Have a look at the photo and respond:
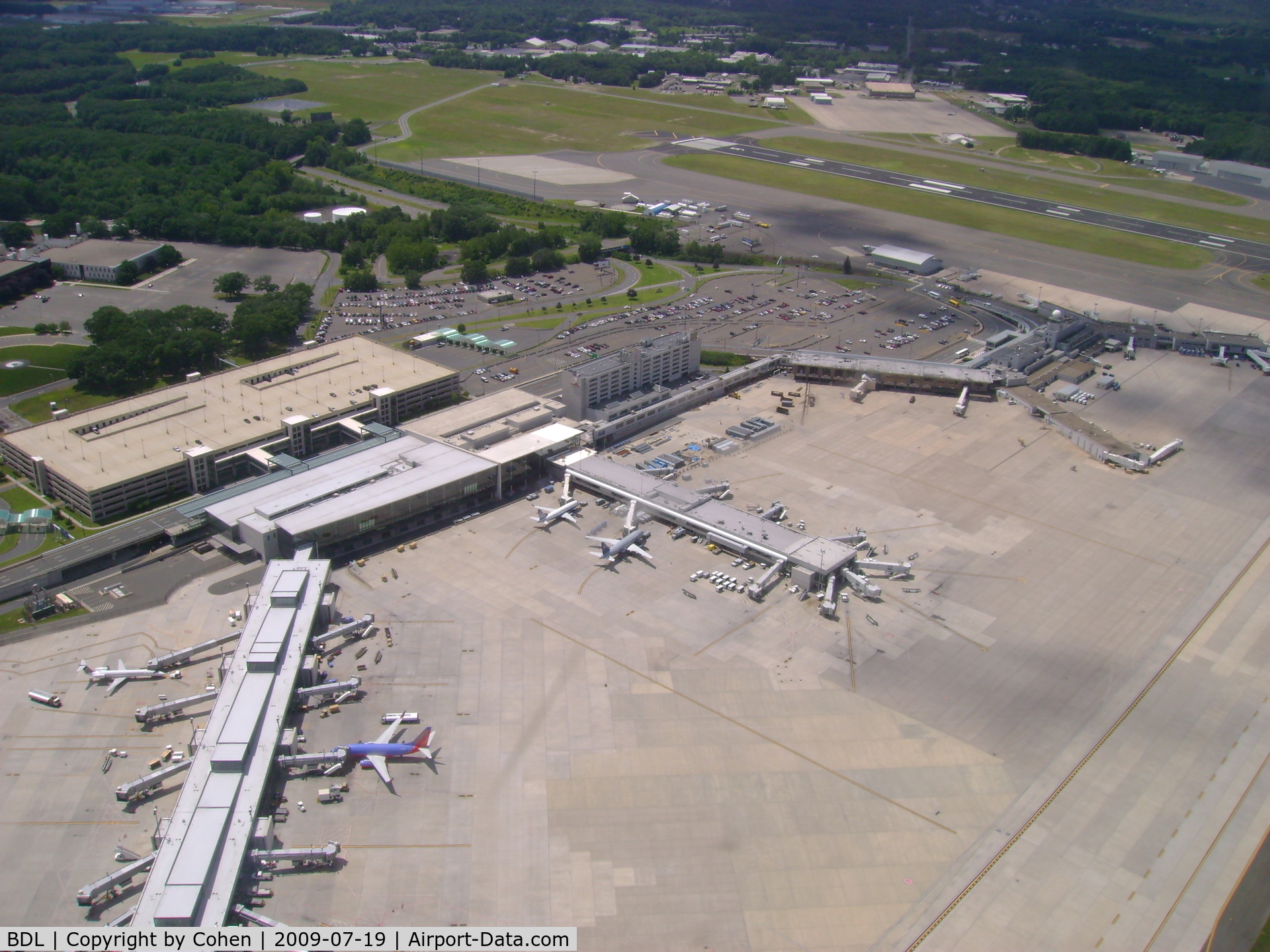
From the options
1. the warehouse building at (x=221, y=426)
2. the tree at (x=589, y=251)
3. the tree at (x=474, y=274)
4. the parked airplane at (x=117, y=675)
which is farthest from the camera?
the tree at (x=589, y=251)

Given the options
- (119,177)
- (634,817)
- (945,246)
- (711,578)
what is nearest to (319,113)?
(119,177)

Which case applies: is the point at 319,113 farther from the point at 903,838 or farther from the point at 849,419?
the point at 903,838

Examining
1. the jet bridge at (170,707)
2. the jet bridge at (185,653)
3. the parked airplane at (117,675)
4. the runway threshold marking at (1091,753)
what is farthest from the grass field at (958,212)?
the parked airplane at (117,675)

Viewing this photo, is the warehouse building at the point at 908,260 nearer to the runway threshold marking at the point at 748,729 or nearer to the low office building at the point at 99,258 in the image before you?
the runway threshold marking at the point at 748,729

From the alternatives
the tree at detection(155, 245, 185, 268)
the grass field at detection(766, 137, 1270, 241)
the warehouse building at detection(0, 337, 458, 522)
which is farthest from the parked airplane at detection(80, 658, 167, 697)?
the grass field at detection(766, 137, 1270, 241)

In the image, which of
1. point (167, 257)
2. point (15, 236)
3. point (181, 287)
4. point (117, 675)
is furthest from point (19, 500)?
point (15, 236)

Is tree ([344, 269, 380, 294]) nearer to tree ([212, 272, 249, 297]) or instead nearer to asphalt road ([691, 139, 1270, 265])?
tree ([212, 272, 249, 297])
